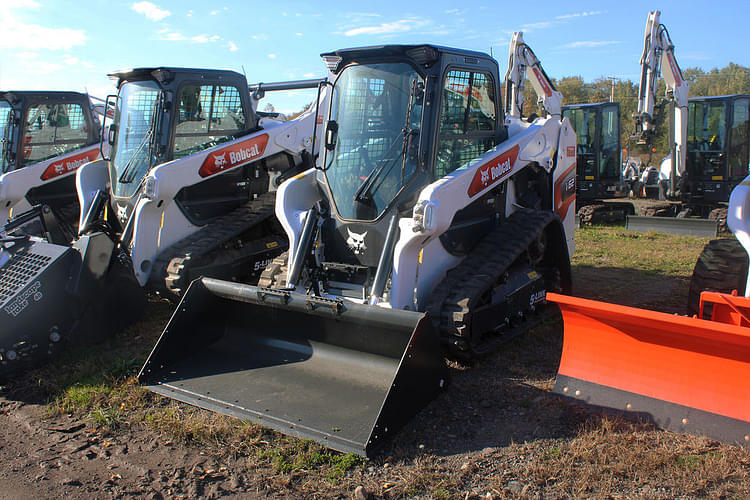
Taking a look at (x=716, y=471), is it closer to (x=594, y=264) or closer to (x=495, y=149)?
(x=495, y=149)

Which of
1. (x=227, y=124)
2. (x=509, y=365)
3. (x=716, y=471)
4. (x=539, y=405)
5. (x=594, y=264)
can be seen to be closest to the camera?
(x=716, y=471)

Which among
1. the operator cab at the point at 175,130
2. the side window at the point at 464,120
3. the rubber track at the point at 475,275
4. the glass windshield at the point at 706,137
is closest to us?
the rubber track at the point at 475,275

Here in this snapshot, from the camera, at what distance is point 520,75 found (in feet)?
32.7

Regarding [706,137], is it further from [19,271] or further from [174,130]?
[19,271]

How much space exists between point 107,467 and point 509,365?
9.67 feet

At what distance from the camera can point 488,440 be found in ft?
12.4

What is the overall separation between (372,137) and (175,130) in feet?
9.46

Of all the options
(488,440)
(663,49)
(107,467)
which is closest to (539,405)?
(488,440)

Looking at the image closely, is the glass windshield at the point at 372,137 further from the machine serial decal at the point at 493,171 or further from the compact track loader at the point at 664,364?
the compact track loader at the point at 664,364

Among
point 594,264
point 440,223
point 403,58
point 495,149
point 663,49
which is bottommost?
point 594,264

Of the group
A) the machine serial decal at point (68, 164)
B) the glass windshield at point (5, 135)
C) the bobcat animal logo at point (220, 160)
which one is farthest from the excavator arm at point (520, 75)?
the glass windshield at point (5, 135)

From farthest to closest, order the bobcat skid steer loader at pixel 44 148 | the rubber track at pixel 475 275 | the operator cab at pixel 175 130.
Result: the bobcat skid steer loader at pixel 44 148
the operator cab at pixel 175 130
the rubber track at pixel 475 275

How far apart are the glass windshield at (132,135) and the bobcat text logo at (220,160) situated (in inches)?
28.5

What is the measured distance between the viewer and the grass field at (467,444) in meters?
3.26
